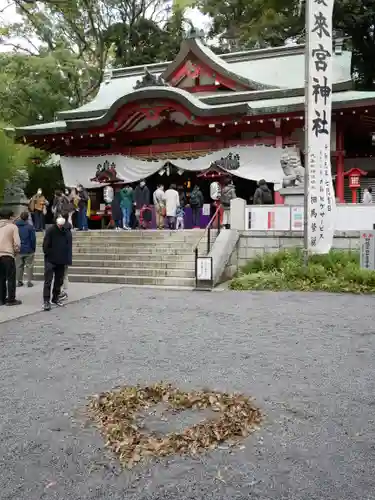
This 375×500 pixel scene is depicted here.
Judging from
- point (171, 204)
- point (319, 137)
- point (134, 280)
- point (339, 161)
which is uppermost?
point (339, 161)

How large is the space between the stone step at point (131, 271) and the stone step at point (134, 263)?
14 cm

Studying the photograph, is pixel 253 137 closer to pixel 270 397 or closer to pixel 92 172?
pixel 92 172

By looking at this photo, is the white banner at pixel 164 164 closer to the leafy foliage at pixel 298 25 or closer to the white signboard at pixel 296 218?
the white signboard at pixel 296 218

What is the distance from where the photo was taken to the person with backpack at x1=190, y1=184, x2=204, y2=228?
1484 cm

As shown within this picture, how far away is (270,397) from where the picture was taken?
391 cm

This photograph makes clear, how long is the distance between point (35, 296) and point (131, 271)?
2753 millimetres

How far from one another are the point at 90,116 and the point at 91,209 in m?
3.53

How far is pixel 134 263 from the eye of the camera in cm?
1173

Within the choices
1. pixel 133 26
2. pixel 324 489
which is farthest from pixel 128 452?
pixel 133 26

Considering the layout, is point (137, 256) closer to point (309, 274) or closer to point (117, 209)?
point (117, 209)

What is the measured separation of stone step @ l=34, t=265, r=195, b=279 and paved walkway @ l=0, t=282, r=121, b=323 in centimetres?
75

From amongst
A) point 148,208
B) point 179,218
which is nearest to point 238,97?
point 179,218

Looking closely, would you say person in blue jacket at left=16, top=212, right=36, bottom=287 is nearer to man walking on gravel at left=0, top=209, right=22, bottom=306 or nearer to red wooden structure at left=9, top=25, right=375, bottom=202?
man walking on gravel at left=0, top=209, right=22, bottom=306

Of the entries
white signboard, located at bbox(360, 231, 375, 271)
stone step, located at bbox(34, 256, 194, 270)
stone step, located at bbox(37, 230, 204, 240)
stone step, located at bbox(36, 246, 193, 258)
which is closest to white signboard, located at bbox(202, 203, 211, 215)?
stone step, located at bbox(37, 230, 204, 240)
